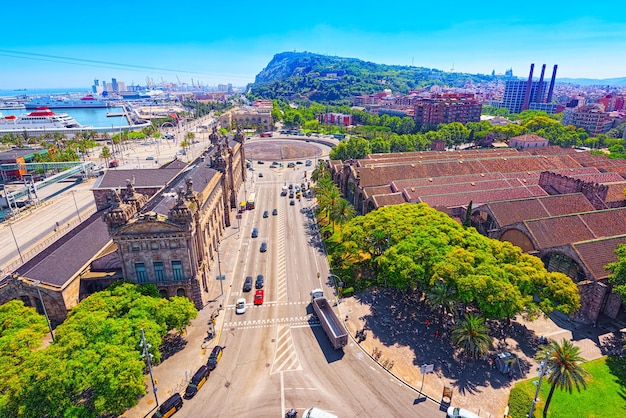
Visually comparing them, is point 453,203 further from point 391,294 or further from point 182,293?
point 182,293

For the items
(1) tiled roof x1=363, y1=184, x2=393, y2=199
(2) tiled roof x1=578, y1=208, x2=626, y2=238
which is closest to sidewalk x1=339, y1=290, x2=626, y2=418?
(2) tiled roof x1=578, y1=208, x2=626, y2=238

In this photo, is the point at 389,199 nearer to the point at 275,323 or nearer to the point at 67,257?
the point at 275,323

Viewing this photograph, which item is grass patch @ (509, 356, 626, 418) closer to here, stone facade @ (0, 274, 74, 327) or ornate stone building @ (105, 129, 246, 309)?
ornate stone building @ (105, 129, 246, 309)

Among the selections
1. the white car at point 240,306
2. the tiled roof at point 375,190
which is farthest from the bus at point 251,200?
the white car at point 240,306

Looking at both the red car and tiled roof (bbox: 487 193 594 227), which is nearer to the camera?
the red car

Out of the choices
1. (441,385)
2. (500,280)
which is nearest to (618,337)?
(500,280)

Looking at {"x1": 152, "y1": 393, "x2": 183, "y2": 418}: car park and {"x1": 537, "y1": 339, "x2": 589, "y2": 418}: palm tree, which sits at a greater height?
{"x1": 537, "y1": 339, "x2": 589, "y2": 418}: palm tree
